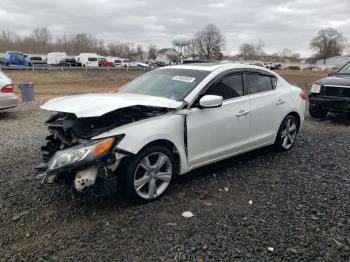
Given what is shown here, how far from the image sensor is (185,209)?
3.98 m

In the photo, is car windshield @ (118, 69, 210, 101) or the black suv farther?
the black suv

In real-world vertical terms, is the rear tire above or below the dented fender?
below

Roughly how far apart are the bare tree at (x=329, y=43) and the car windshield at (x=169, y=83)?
4316 inches

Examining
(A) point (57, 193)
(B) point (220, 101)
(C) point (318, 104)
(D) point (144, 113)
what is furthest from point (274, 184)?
(C) point (318, 104)

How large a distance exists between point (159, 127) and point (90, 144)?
0.82 m

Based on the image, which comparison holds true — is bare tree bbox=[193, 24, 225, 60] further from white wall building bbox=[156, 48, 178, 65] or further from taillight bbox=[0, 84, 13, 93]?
taillight bbox=[0, 84, 13, 93]

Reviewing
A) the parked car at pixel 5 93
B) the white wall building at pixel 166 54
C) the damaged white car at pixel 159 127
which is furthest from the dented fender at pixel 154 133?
the white wall building at pixel 166 54

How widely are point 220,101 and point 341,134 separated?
15.6 feet

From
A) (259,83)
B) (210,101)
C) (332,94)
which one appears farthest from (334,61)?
(210,101)

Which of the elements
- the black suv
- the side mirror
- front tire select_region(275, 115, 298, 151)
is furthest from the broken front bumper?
the black suv

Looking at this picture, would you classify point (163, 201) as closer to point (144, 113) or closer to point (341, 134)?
point (144, 113)

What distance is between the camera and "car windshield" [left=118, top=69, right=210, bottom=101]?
15.3 ft

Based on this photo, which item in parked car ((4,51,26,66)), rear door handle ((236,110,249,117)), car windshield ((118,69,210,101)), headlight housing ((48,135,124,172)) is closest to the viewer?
headlight housing ((48,135,124,172))

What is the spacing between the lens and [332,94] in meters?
8.99
